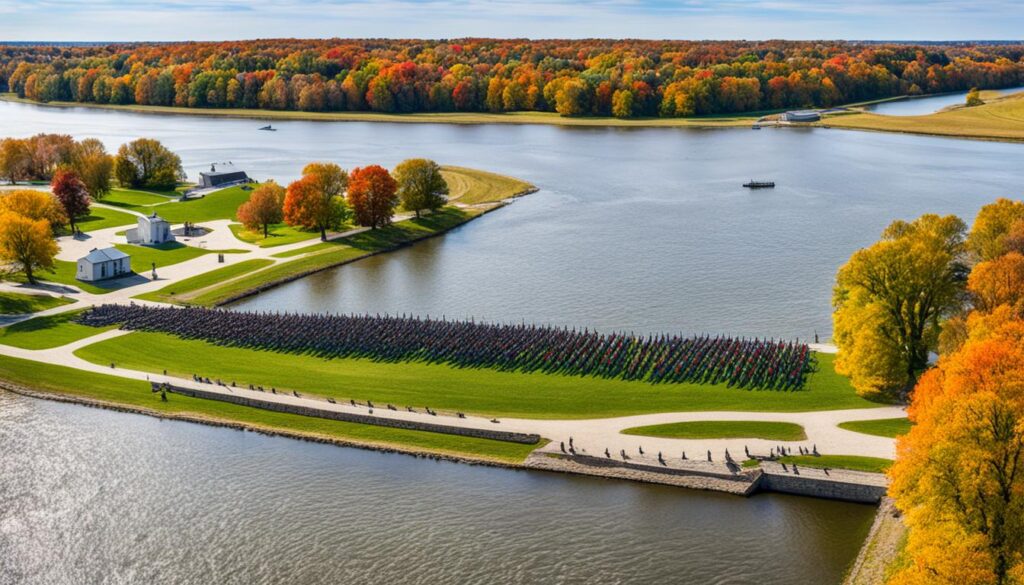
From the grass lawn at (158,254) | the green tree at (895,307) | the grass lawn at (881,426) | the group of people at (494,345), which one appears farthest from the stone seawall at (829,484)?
the grass lawn at (158,254)

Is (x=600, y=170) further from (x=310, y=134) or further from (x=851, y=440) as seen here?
(x=851, y=440)

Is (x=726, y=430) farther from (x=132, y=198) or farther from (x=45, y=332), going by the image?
(x=132, y=198)

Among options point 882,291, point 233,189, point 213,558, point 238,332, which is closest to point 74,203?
point 233,189

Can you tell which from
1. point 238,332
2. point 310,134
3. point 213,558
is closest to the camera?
Result: point 213,558

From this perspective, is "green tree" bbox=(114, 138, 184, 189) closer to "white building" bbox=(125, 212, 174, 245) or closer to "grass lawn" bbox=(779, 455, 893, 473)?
"white building" bbox=(125, 212, 174, 245)

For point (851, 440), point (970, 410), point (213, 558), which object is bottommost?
point (213, 558)

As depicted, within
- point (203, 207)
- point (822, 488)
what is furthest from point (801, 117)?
point (822, 488)

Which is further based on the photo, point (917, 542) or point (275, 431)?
point (275, 431)
